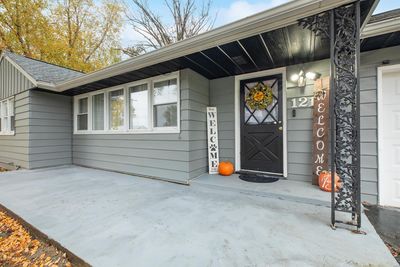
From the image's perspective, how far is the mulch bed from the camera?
1.68 m

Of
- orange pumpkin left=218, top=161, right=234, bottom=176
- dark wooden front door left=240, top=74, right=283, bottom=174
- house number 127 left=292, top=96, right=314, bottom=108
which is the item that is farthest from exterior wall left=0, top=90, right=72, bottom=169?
house number 127 left=292, top=96, right=314, bottom=108

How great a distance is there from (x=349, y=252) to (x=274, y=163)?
85.1 inches

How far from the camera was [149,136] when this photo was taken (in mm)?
4219

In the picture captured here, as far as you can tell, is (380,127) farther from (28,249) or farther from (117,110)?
(117,110)

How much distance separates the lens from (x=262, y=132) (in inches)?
151

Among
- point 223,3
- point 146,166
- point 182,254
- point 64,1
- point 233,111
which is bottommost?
point 182,254

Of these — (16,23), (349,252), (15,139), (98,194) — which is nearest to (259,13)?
(349,252)

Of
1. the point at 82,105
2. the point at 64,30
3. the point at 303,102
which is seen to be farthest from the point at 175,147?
the point at 64,30

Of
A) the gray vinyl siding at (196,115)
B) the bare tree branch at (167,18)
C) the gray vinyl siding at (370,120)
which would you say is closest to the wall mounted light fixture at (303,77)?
the gray vinyl siding at (370,120)

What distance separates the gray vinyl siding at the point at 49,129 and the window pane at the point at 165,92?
3506 millimetres

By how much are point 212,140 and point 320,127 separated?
2011mm

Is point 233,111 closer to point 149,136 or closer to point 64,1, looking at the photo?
point 149,136

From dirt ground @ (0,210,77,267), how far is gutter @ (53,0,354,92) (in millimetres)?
2810

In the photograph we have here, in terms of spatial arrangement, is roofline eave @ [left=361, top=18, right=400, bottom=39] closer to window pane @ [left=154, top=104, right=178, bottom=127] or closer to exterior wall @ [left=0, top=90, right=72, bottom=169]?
window pane @ [left=154, top=104, right=178, bottom=127]
